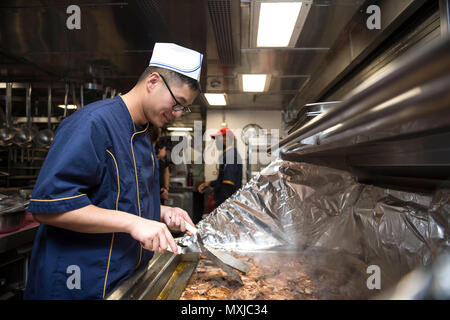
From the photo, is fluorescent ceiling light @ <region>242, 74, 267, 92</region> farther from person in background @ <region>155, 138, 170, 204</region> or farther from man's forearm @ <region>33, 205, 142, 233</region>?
man's forearm @ <region>33, 205, 142, 233</region>

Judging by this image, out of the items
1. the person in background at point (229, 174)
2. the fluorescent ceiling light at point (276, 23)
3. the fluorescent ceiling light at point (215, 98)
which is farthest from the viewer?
the fluorescent ceiling light at point (215, 98)

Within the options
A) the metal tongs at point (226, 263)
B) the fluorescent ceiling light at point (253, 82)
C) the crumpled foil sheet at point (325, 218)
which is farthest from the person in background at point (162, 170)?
the metal tongs at point (226, 263)

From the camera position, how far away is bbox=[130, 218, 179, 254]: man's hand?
2.65 feet

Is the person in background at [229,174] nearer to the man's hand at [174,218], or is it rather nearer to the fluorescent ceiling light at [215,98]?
the fluorescent ceiling light at [215,98]

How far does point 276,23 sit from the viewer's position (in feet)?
7.27

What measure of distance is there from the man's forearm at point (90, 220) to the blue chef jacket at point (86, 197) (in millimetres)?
26

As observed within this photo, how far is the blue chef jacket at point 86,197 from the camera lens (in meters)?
0.79

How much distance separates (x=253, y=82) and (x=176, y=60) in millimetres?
3018

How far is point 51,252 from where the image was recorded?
883 millimetres

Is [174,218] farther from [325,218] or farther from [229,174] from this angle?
[229,174]

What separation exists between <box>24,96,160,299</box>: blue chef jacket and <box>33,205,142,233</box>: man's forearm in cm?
3

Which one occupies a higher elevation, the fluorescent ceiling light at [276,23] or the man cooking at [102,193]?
the fluorescent ceiling light at [276,23]

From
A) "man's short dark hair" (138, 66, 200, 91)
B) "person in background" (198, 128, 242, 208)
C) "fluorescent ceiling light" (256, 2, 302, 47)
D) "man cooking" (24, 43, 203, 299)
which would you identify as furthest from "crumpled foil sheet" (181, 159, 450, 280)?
"person in background" (198, 128, 242, 208)
